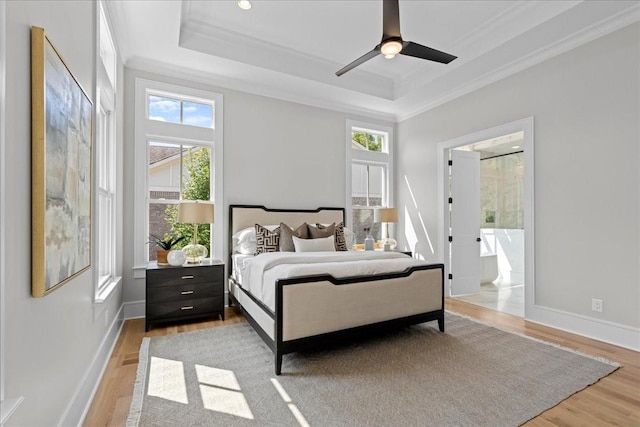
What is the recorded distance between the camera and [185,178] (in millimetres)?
4125

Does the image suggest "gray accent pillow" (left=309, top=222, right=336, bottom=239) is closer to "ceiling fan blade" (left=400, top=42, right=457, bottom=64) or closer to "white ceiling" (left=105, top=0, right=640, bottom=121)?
"white ceiling" (left=105, top=0, right=640, bottom=121)

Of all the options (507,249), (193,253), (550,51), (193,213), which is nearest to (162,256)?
(193,253)

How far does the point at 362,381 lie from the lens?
2.28 m

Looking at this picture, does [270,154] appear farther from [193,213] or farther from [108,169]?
[108,169]

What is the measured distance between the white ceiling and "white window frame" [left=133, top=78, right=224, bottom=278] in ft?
0.74

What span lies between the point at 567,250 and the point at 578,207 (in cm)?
45

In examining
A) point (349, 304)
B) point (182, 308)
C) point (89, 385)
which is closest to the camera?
point (89, 385)

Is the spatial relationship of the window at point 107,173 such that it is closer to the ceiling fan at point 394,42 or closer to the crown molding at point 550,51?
the ceiling fan at point 394,42

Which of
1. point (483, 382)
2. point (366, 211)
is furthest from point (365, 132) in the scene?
point (483, 382)

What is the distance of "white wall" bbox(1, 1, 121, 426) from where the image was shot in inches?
43.3

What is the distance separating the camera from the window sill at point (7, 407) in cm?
98

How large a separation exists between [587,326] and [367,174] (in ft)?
11.3

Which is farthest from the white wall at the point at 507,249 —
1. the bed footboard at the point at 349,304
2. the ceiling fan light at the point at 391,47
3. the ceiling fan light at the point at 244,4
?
the ceiling fan light at the point at 244,4

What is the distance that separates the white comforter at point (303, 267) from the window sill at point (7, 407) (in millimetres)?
1581
